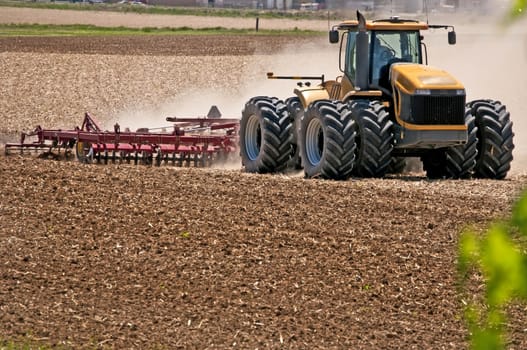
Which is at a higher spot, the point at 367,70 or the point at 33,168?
the point at 367,70

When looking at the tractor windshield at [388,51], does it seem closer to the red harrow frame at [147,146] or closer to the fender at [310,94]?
the fender at [310,94]

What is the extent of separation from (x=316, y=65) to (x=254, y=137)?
12.3 meters

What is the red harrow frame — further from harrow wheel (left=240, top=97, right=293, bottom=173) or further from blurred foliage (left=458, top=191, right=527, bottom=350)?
blurred foliage (left=458, top=191, right=527, bottom=350)

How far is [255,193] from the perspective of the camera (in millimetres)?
13133

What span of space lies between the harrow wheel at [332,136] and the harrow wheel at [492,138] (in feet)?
6.27

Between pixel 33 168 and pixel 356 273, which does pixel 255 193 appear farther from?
pixel 356 273

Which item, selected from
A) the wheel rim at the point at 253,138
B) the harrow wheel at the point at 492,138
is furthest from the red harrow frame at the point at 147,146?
the harrow wheel at the point at 492,138

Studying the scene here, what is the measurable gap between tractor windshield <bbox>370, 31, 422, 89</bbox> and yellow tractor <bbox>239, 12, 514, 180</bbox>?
1 centimetres

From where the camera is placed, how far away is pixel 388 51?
611 inches

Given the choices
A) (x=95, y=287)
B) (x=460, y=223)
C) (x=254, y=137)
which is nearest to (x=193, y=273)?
(x=95, y=287)

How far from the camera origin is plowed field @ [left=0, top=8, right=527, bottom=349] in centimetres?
680

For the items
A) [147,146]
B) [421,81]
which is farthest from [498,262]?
[147,146]

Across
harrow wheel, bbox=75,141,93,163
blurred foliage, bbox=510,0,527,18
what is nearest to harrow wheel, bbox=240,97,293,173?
harrow wheel, bbox=75,141,93,163

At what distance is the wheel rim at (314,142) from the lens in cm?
1532
